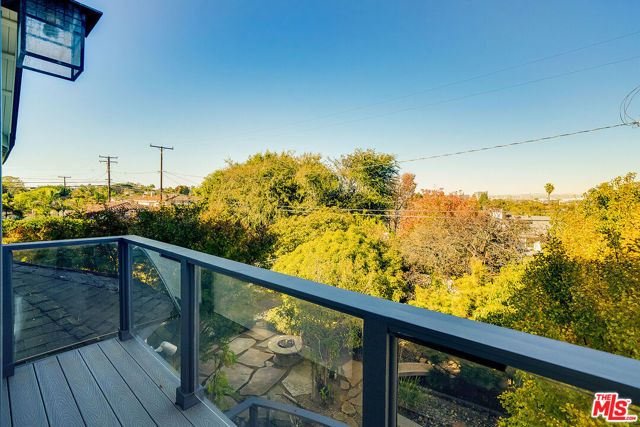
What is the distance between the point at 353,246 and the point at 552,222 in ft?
24.6

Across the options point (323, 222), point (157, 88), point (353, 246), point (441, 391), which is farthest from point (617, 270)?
point (157, 88)

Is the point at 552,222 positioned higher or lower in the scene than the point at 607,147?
lower

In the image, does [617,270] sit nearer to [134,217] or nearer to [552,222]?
[552,222]

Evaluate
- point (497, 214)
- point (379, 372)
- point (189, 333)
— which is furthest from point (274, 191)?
point (379, 372)

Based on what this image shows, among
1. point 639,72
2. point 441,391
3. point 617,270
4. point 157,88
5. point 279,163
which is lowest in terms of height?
point 617,270

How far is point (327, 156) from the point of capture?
2061 centimetres

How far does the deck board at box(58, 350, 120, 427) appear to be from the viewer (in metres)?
1.60

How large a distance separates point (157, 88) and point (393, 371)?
23093 mm

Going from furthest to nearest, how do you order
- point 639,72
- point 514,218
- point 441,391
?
point 639,72
point 514,218
point 441,391

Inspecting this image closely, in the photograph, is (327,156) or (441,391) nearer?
(441,391)

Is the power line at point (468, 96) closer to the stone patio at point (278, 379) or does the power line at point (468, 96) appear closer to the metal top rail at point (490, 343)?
the metal top rail at point (490, 343)

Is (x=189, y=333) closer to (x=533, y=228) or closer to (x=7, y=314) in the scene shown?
(x=7, y=314)

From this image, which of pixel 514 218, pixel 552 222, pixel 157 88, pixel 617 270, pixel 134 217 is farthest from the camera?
pixel 157 88

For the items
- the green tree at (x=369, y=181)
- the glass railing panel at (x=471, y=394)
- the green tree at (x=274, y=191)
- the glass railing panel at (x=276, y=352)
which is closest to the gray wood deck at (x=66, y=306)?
the glass railing panel at (x=276, y=352)
